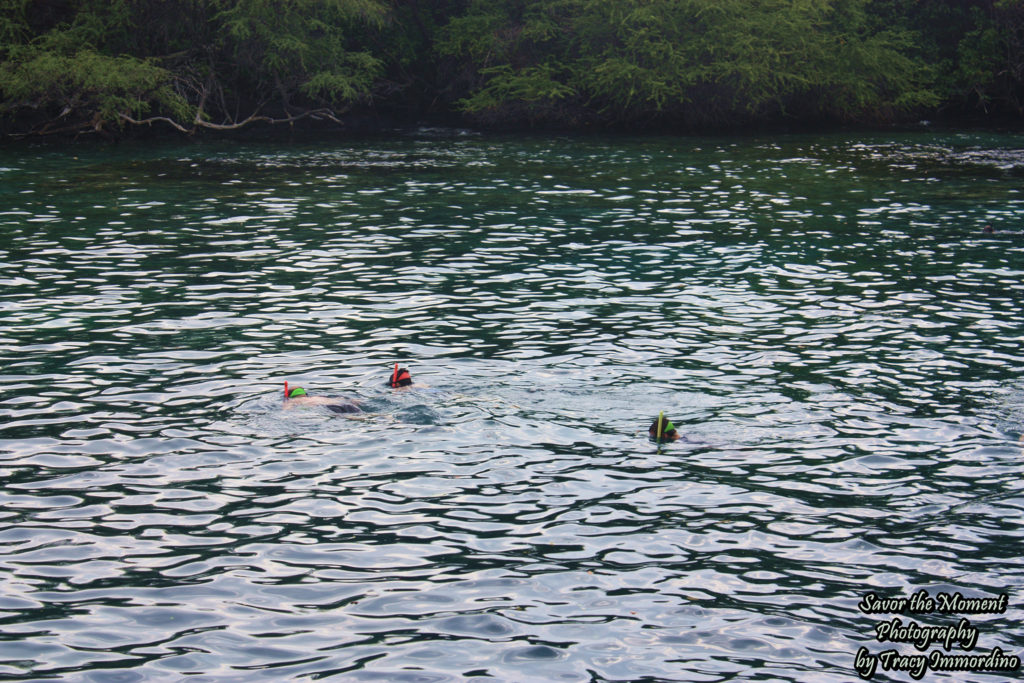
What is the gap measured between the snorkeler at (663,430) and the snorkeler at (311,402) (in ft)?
11.0

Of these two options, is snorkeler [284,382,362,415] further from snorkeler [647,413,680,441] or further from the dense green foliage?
the dense green foliage

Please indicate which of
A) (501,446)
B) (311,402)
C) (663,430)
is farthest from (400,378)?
(663,430)

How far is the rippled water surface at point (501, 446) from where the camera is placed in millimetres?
7477

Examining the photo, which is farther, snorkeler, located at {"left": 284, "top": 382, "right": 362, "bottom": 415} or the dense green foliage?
the dense green foliage

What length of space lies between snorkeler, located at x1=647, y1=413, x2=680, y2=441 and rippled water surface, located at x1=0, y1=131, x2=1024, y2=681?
0.15 m

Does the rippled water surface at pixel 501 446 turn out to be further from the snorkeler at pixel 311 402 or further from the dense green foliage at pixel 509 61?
the dense green foliage at pixel 509 61

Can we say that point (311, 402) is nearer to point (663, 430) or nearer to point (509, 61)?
point (663, 430)

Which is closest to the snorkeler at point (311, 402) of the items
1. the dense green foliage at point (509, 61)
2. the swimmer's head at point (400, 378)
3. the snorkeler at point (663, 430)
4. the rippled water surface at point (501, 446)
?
the rippled water surface at point (501, 446)

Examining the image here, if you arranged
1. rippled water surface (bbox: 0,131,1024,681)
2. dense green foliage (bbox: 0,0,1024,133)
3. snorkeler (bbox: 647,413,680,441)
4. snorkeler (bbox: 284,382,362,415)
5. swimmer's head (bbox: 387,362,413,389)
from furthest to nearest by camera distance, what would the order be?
dense green foliage (bbox: 0,0,1024,133)
swimmer's head (bbox: 387,362,413,389)
snorkeler (bbox: 284,382,362,415)
snorkeler (bbox: 647,413,680,441)
rippled water surface (bbox: 0,131,1024,681)

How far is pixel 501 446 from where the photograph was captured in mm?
11078

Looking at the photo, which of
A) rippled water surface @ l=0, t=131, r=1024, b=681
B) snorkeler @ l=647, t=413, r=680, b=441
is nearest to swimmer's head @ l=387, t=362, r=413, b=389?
rippled water surface @ l=0, t=131, r=1024, b=681

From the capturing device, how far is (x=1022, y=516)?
9.30m

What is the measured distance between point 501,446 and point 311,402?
2375 mm

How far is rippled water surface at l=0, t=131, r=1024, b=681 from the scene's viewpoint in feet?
24.5
